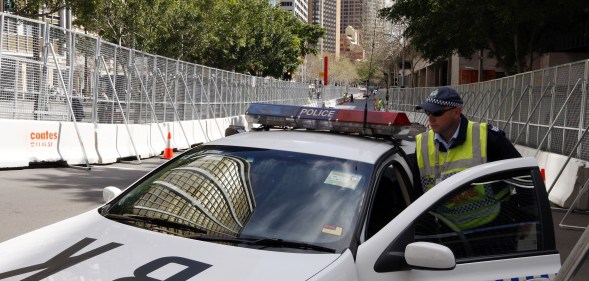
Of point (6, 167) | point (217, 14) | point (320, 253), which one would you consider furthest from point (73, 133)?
point (217, 14)

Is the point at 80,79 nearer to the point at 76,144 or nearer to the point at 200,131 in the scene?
the point at 76,144

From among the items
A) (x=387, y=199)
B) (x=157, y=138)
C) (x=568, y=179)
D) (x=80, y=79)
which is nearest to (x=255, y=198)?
(x=387, y=199)

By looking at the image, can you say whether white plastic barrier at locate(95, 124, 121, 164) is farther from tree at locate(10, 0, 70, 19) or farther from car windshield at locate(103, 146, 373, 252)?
car windshield at locate(103, 146, 373, 252)

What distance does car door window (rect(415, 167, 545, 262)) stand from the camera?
11.4ft

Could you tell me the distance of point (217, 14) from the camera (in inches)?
1604

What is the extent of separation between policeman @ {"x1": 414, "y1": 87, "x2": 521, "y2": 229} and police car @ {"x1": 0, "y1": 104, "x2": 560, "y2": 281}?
16 centimetres

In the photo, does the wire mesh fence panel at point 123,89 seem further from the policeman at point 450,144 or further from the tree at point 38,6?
the policeman at point 450,144

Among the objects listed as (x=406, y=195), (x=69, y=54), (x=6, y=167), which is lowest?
(x=6, y=167)

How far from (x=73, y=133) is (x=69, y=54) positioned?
2214 mm

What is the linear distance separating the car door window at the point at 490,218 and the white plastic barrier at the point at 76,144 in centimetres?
1199

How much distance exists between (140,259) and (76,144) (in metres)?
12.8

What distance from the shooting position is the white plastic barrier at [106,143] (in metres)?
15.8

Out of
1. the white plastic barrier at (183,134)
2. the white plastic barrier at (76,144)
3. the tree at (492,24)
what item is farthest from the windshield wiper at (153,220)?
the tree at (492,24)

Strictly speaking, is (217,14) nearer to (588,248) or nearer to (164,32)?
(164,32)
